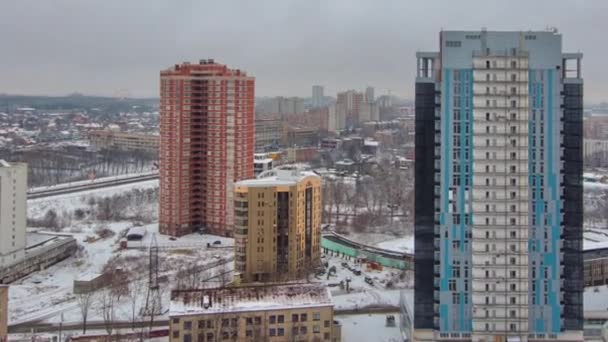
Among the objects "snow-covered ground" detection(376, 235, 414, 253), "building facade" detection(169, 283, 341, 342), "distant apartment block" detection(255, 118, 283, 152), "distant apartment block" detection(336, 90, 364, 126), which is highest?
"distant apartment block" detection(336, 90, 364, 126)

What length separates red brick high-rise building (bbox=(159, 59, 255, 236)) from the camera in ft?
38.8

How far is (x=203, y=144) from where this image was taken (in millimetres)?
12031

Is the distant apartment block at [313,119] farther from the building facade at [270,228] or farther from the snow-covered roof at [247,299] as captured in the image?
the snow-covered roof at [247,299]

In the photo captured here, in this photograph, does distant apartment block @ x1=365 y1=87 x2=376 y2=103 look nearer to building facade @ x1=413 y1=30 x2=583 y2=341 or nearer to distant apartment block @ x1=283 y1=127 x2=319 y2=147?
distant apartment block @ x1=283 y1=127 x2=319 y2=147

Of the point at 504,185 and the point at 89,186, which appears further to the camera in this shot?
the point at 89,186

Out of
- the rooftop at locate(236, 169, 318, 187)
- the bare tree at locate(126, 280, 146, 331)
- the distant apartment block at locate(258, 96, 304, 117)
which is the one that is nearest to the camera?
the bare tree at locate(126, 280, 146, 331)

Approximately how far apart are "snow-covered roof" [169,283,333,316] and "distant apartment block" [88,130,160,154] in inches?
712

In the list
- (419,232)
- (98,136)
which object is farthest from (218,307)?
(98,136)

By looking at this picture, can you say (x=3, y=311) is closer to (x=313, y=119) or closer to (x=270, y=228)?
(x=270, y=228)

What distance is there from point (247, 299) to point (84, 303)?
2.11 meters

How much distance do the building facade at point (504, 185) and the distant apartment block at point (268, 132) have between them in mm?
19165

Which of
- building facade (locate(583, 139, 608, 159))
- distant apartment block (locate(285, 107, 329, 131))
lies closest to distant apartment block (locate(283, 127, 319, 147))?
distant apartment block (locate(285, 107, 329, 131))

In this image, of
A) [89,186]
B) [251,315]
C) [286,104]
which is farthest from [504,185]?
[286,104]

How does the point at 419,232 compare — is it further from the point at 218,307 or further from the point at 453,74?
the point at 218,307
